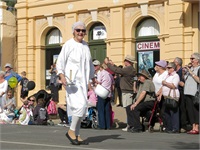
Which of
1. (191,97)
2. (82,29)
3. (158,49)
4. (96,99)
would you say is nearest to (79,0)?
(158,49)

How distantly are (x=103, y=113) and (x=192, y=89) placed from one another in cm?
290

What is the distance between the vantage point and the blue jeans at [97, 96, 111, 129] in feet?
50.6

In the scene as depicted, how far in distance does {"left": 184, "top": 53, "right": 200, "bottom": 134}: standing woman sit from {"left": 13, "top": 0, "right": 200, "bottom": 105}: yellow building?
30.5ft

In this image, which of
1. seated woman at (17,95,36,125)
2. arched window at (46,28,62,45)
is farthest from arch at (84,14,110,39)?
seated woman at (17,95,36,125)

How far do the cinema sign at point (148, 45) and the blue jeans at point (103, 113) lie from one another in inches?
371

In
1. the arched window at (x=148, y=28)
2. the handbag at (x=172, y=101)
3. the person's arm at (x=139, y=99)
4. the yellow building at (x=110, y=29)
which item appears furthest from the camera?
the arched window at (x=148, y=28)

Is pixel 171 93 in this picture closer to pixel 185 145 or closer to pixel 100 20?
pixel 185 145

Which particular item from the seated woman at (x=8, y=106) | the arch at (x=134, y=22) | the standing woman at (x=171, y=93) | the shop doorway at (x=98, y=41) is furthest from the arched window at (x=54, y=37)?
the standing woman at (x=171, y=93)

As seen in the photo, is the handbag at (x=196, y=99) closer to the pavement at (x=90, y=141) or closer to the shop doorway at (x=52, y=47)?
the pavement at (x=90, y=141)

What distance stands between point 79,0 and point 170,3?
5.15 metres

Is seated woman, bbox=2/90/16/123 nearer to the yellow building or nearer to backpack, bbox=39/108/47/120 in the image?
backpack, bbox=39/108/47/120

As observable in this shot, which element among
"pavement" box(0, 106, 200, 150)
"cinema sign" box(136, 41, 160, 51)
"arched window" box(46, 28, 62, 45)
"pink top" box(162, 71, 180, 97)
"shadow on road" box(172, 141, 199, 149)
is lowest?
"shadow on road" box(172, 141, 199, 149)

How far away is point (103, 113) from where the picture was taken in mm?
15469

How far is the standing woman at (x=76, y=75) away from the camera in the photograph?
10477 mm
